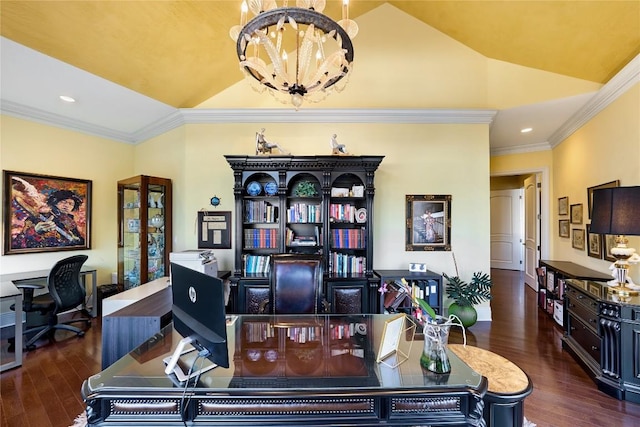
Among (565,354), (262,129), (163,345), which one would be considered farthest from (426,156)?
(163,345)

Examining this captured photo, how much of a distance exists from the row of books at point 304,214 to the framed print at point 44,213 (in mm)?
3159

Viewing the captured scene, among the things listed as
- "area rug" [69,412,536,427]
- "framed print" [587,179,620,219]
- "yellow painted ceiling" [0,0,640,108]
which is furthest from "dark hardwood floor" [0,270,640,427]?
"yellow painted ceiling" [0,0,640,108]

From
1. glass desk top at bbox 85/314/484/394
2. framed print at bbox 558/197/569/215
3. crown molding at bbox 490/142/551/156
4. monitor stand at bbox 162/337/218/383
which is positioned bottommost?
glass desk top at bbox 85/314/484/394

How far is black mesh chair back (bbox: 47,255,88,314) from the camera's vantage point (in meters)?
3.16

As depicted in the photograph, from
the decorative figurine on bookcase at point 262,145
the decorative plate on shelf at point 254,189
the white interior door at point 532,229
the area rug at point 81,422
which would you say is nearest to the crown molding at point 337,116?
the decorative figurine on bookcase at point 262,145

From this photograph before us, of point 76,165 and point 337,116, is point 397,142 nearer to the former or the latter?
point 337,116

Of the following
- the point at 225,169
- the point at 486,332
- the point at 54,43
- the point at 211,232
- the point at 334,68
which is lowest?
the point at 486,332

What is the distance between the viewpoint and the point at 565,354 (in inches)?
115

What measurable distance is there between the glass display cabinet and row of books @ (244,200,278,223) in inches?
48.6

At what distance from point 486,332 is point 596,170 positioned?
2419mm

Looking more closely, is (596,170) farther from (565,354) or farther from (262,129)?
(262,129)

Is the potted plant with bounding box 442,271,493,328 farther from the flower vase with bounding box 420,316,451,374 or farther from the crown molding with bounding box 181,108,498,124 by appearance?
the flower vase with bounding box 420,316,451,374

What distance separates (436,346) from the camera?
3.99 feet

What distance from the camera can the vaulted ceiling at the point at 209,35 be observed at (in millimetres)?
2502
